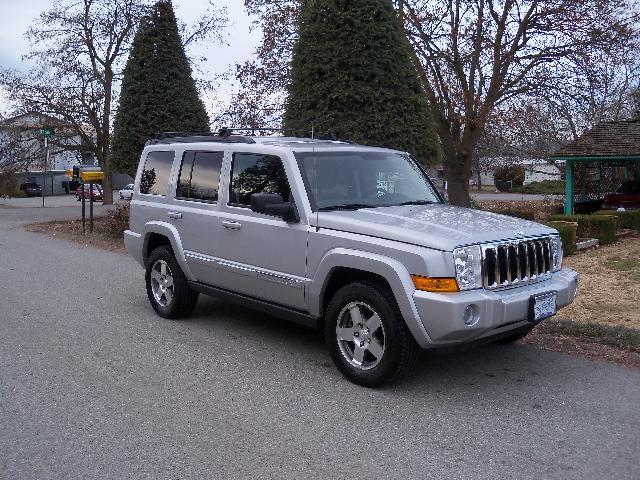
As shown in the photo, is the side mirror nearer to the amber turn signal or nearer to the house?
the amber turn signal

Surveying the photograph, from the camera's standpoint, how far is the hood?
15.3ft

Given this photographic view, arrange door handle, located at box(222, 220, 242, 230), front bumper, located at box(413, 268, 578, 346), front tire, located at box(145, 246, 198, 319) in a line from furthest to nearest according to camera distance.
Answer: front tire, located at box(145, 246, 198, 319)
door handle, located at box(222, 220, 242, 230)
front bumper, located at box(413, 268, 578, 346)

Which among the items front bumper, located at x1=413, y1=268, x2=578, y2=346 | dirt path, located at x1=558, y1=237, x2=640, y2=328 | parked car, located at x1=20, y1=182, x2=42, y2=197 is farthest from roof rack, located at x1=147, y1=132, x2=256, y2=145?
parked car, located at x1=20, y1=182, x2=42, y2=197

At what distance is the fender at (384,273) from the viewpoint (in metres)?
4.62

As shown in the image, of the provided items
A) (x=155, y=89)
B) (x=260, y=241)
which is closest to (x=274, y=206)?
(x=260, y=241)

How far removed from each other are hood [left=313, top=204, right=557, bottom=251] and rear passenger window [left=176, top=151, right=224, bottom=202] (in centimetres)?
160

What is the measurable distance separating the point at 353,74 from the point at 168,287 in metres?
5.71

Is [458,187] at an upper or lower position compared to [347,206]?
upper

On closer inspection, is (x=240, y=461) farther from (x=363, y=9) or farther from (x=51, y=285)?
(x=363, y=9)

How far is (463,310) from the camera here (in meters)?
4.44

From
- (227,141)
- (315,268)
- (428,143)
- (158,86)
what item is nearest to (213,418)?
(315,268)

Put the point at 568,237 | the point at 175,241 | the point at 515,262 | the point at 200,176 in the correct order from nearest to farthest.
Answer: the point at 515,262
the point at 200,176
the point at 175,241
the point at 568,237

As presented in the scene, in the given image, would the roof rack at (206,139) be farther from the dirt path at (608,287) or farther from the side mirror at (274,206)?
the dirt path at (608,287)

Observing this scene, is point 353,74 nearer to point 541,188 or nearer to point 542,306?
point 542,306
